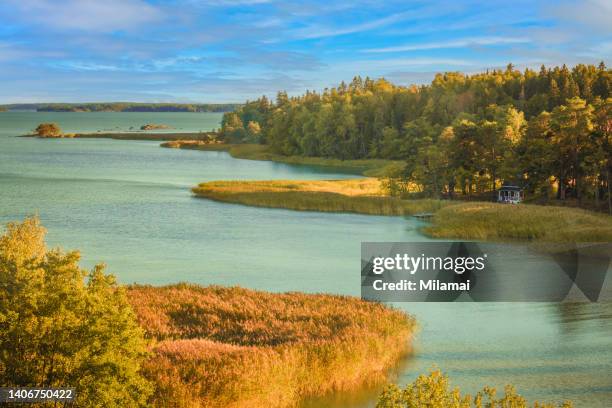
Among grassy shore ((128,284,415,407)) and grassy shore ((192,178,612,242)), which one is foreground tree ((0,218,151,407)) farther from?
grassy shore ((192,178,612,242))

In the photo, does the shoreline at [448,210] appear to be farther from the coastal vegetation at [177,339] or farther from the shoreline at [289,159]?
the shoreline at [289,159]

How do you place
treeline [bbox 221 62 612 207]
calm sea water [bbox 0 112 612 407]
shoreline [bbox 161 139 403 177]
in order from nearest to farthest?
calm sea water [bbox 0 112 612 407]
treeline [bbox 221 62 612 207]
shoreline [bbox 161 139 403 177]

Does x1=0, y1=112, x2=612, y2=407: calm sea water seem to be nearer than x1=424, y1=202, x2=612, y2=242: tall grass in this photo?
Yes

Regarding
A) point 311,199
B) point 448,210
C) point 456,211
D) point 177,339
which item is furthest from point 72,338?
point 311,199

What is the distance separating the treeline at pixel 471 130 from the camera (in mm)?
65938

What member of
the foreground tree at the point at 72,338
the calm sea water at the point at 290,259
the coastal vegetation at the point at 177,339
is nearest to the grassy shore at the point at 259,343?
the coastal vegetation at the point at 177,339

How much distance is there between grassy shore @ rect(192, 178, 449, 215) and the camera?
221 feet

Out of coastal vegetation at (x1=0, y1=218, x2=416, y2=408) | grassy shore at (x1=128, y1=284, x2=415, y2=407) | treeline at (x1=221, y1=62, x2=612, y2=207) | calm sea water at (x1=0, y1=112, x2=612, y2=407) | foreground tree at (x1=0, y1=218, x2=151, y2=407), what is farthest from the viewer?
treeline at (x1=221, y1=62, x2=612, y2=207)

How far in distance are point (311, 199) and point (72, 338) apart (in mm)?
54536

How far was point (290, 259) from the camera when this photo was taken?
43.9 meters

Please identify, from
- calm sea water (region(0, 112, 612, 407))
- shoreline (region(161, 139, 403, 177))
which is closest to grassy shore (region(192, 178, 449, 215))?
calm sea water (region(0, 112, 612, 407))

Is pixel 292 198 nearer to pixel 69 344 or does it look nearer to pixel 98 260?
pixel 98 260

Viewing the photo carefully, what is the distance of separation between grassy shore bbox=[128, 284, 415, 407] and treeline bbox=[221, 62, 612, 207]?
4277 centimetres

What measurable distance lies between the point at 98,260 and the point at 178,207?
25789mm
